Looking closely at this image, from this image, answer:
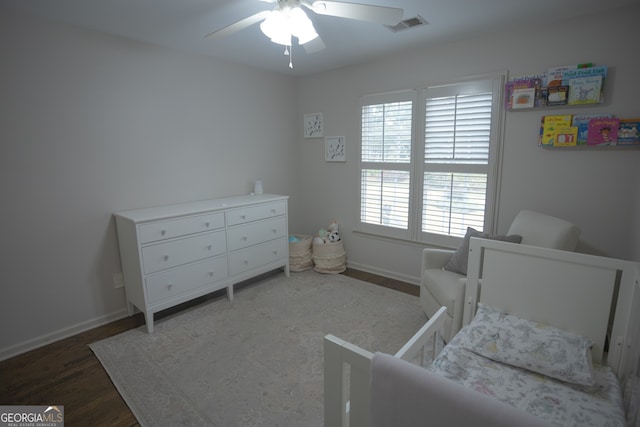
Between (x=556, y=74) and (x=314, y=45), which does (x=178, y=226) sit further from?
(x=556, y=74)

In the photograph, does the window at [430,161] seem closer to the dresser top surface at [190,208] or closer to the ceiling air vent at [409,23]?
the ceiling air vent at [409,23]

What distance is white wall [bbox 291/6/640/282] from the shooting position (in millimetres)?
2193

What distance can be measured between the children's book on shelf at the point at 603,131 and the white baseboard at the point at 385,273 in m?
1.90

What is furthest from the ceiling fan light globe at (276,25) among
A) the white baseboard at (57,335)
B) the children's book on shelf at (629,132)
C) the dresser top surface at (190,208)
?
the white baseboard at (57,335)

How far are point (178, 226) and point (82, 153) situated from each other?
0.91 m

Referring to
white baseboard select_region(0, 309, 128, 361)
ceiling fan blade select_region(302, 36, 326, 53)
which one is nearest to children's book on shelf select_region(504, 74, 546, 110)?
ceiling fan blade select_region(302, 36, 326, 53)

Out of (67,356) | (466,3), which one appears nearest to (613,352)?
(466,3)

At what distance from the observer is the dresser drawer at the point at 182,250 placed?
2.48 meters

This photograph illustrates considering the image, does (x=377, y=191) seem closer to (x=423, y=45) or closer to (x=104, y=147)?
(x=423, y=45)

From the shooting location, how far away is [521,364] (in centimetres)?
135

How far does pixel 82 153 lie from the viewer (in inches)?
97.2

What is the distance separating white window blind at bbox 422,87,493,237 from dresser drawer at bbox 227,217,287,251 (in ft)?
5.14

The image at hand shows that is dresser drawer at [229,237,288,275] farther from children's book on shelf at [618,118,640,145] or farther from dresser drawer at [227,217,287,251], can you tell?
children's book on shelf at [618,118,640,145]

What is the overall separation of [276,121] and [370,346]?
9.27 feet
